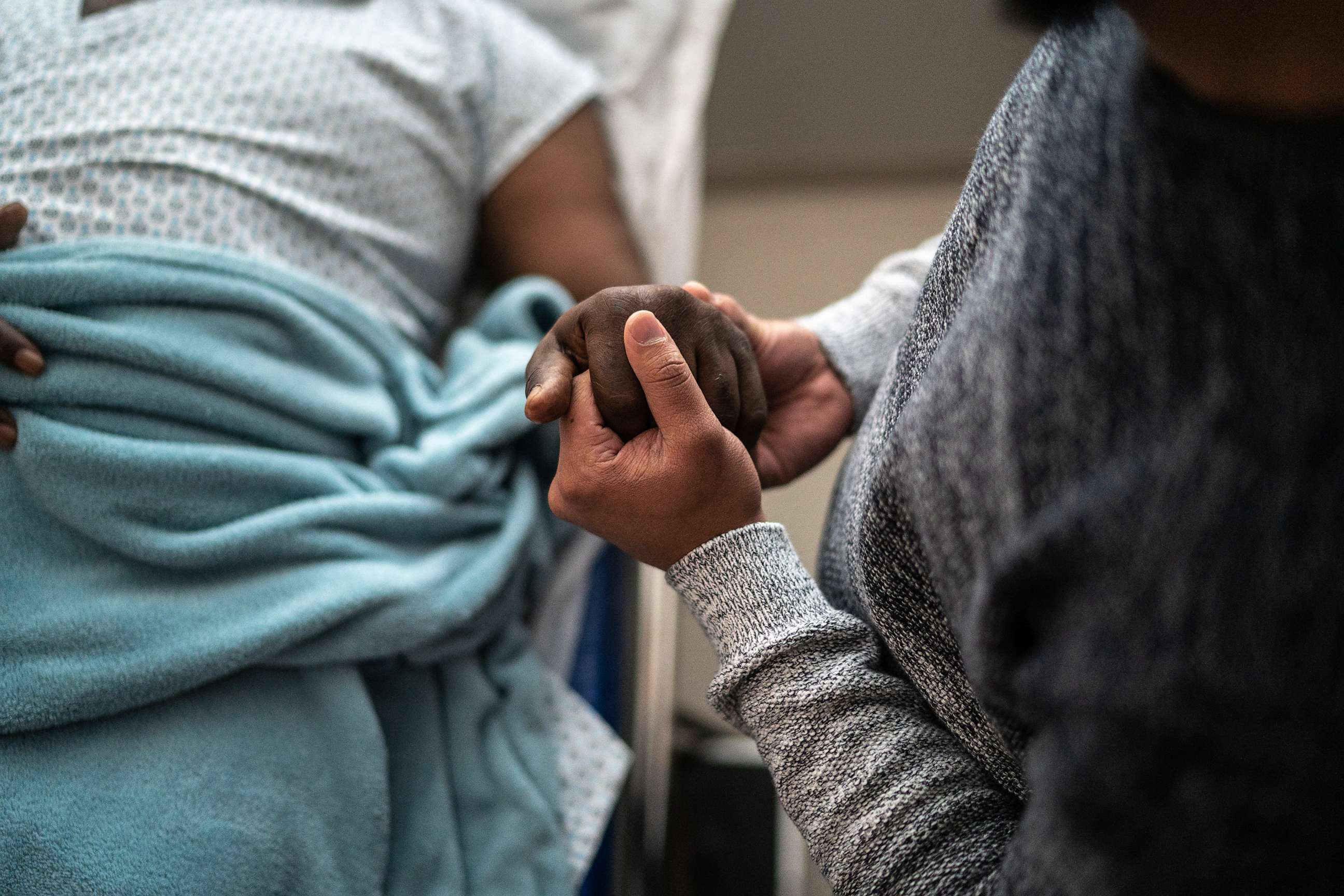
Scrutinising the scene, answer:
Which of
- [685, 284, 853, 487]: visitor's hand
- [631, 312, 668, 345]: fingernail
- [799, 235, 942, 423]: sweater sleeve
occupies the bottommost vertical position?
[685, 284, 853, 487]: visitor's hand

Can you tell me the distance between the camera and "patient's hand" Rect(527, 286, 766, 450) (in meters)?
0.56

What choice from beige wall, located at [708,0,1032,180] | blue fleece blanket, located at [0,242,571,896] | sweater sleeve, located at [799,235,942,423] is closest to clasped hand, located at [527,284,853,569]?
sweater sleeve, located at [799,235,942,423]

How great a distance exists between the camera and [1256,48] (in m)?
0.31

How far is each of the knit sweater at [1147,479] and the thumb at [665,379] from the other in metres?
0.13

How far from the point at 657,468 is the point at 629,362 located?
70 millimetres

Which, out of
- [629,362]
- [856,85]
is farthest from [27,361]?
[856,85]

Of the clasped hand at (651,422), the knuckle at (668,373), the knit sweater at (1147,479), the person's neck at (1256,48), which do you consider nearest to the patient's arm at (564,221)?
the clasped hand at (651,422)

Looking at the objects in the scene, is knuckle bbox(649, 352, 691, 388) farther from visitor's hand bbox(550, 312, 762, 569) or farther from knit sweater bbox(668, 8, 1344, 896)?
knit sweater bbox(668, 8, 1344, 896)

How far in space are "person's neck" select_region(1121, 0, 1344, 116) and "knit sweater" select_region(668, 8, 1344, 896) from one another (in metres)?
0.01

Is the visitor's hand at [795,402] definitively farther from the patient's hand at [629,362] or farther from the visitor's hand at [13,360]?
the visitor's hand at [13,360]

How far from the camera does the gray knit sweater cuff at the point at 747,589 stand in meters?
0.53

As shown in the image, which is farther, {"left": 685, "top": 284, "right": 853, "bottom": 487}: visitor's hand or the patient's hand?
{"left": 685, "top": 284, "right": 853, "bottom": 487}: visitor's hand

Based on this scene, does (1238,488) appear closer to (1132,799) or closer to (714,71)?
(1132,799)

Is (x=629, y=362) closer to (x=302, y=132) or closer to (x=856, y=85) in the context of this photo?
(x=302, y=132)
